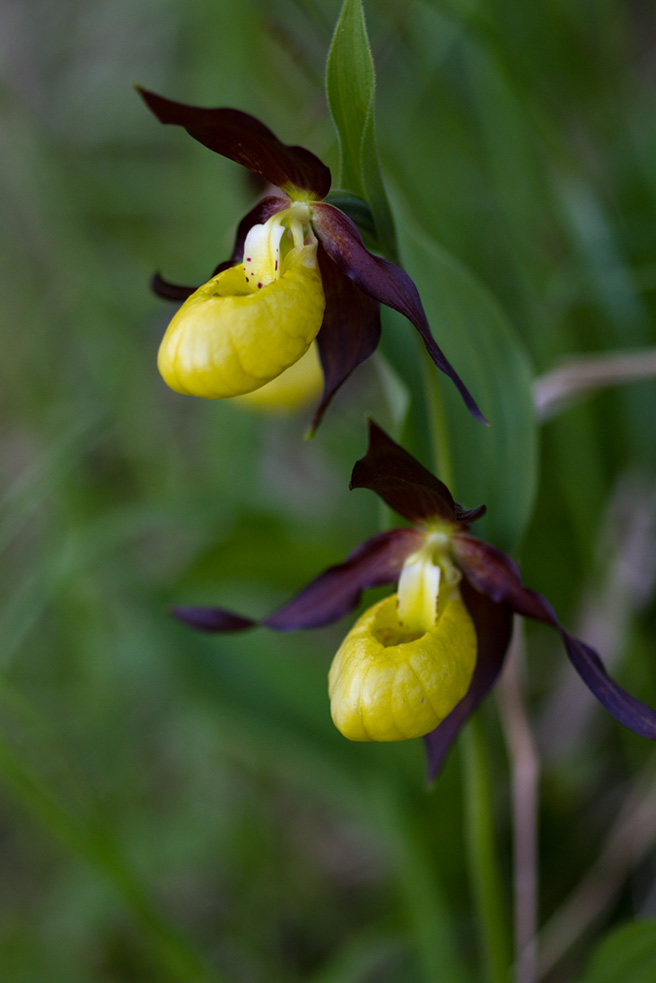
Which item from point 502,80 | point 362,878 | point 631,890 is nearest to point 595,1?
point 502,80

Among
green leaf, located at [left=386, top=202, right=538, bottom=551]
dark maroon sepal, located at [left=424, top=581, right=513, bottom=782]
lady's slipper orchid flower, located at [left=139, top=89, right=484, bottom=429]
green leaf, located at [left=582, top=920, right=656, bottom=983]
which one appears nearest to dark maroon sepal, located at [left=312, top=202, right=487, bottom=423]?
lady's slipper orchid flower, located at [left=139, top=89, right=484, bottom=429]

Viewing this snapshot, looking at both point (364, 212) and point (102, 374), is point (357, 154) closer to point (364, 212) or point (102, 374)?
point (364, 212)

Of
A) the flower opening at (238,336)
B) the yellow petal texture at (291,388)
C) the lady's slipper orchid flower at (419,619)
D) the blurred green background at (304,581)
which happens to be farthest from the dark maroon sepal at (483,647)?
the yellow petal texture at (291,388)

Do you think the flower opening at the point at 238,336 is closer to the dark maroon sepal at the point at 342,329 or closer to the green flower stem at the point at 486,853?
the dark maroon sepal at the point at 342,329

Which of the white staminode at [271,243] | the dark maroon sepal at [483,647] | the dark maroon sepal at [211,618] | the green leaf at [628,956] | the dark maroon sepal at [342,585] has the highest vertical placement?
the white staminode at [271,243]

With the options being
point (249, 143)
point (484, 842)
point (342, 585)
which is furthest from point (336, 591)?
point (249, 143)

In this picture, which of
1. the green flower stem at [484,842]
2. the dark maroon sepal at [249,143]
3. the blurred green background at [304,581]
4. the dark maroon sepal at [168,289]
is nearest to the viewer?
the dark maroon sepal at [249,143]

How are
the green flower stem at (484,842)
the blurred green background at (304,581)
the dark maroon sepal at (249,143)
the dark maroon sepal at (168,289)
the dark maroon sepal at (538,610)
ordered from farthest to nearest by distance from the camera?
the blurred green background at (304,581) < the green flower stem at (484,842) < the dark maroon sepal at (168,289) < the dark maroon sepal at (538,610) < the dark maroon sepal at (249,143)
